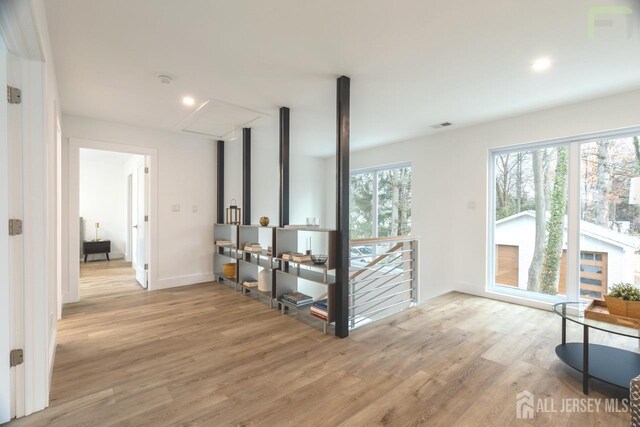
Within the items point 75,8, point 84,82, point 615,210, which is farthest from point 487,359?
point 84,82

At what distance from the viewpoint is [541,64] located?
2482 millimetres

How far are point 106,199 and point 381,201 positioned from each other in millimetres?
6878

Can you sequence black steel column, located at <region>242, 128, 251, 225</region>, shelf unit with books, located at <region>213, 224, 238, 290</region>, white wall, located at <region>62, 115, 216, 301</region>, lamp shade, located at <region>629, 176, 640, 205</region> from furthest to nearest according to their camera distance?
1. shelf unit with books, located at <region>213, 224, 238, 290</region>
2. white wall, located at <region>62, 115, 216, 301</region>
3. black steel column, located at <region>242, 128, 251, 225</region>
4. lamp shade, located at <region>629, 176, 640, 205</region>

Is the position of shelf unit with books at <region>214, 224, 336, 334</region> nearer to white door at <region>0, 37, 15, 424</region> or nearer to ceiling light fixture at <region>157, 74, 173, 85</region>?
ceiling light fixture at <region>157, 74, 173, 85</region>

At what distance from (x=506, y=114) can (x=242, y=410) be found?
4309mm

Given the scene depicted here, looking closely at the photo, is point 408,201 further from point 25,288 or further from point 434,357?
point 25,288

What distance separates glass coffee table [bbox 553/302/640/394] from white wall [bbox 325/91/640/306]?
1803 millimetres

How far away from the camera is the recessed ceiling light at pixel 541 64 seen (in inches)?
95.2

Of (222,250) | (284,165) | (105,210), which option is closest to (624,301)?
(284,165)

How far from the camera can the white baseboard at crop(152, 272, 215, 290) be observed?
444cm

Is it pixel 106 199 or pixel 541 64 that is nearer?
pixel 541 64

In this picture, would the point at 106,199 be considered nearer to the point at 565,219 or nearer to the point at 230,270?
the point at 230,270

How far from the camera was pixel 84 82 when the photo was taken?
2.84 metres

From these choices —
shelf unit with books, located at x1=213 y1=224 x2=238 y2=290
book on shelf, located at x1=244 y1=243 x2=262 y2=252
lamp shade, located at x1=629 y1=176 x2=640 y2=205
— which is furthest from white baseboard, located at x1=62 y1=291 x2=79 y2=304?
lamp shade, located at x1=629 y1=176 x2=640 y2=205
